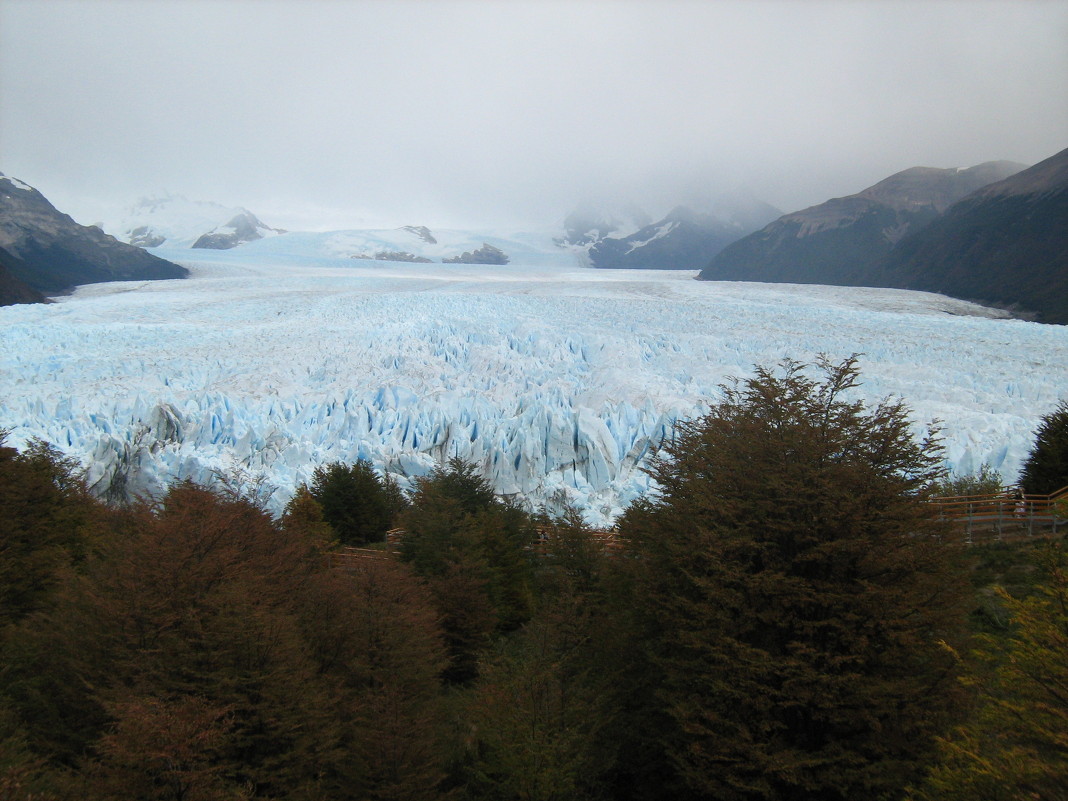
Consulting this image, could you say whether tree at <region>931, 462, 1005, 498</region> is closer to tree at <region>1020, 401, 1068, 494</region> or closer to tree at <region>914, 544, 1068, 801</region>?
tree at <region>1020, 401, 1068, 494</region>

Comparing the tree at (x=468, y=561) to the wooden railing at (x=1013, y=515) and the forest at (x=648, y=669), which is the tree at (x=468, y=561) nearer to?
the forest at (x=648, y=669)

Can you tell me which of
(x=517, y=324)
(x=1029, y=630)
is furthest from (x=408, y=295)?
(x=1029, y=630)

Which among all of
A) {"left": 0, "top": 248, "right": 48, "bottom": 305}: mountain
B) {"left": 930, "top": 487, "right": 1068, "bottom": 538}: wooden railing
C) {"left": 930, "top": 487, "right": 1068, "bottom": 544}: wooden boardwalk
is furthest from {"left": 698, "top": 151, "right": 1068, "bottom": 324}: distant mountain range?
{"left": 0, "top": 248, "right": 48, "bottom": 305}: mountain

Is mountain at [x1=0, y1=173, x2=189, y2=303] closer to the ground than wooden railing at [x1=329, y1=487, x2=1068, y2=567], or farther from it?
farther from it

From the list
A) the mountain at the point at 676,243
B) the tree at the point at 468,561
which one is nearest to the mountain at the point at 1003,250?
the tree at the point at 468,561

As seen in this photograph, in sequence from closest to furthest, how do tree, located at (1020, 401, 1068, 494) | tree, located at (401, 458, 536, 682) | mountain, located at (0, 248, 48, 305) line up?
tree, located at (401, 458, 536, 682) → tree, located at (1020, 401, 1068, 494) → mountain, located at (0, 248, 48, 305)

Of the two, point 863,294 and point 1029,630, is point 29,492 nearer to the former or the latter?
point 1029,630
